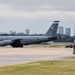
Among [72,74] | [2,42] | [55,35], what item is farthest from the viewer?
[55,35]

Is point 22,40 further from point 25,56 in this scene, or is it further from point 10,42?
point 25,56

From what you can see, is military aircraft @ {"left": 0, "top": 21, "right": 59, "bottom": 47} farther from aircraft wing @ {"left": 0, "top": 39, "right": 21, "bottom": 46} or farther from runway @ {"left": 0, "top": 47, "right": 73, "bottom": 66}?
runway @ {"left": 0, "top": 47, "right": 73, "bottom": 66}

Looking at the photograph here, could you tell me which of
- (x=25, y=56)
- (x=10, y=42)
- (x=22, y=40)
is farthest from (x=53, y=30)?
(x=25, y=56)

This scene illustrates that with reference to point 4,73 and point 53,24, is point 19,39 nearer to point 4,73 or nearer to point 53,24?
point 53,24

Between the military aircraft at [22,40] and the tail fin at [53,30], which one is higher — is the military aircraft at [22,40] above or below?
below

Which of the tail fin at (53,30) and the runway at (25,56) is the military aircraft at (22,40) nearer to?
the tail fin at (53,30)

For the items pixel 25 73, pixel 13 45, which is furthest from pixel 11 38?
pixel 25 73

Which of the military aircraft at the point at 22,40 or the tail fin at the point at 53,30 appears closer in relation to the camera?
the military aircraft at the point at 22,40

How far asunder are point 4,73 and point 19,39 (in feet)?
239

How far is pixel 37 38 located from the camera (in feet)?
319

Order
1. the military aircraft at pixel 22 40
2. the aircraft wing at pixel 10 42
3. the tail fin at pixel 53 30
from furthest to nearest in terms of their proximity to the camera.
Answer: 1. the tail fin at pixel 53 30
2. the military aircraft at pixel 22 40
3. the aircraft wing at pixel 10 42

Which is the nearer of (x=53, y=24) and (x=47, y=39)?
(x=47, y=39)

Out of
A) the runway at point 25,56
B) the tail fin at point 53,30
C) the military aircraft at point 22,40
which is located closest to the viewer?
the runway at point 25,56

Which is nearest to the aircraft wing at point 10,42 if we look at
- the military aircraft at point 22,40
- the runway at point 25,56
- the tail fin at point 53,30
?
the military aircraft at point 22,40
